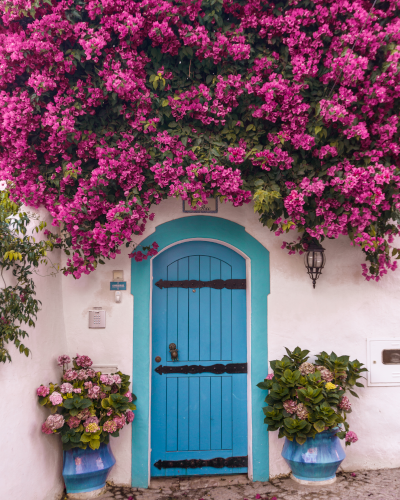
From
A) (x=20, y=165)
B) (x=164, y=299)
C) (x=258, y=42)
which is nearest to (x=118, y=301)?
(x=164, y=299)

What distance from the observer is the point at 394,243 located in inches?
158

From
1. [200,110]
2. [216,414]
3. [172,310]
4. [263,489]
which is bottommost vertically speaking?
[263,489]

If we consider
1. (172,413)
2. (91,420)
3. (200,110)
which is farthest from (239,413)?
(200,110)

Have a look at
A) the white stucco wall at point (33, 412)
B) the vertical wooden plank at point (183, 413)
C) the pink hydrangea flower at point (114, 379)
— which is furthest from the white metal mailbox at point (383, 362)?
the white stucco wall at point (33, 412)

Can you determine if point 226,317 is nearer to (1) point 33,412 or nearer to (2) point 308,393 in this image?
(2) point 308,393

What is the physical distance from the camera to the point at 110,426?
3.30 m

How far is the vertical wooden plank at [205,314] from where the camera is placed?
158 inches

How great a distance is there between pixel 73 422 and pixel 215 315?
1641mm

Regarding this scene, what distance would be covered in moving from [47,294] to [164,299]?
1.13 m

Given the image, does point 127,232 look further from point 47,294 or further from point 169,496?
point 169,496

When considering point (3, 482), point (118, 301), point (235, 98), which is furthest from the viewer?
point (118, 301)

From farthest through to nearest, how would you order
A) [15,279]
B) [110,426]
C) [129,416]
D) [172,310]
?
[172,310] → [129,416] → [110,426] → [15,279]

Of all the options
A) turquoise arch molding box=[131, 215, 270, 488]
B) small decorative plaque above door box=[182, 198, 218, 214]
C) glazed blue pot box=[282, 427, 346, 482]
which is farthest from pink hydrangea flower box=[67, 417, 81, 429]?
small decorative plaque above door box=[182, 198, 218, 214]

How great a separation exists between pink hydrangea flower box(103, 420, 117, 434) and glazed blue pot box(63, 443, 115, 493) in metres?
0.26
